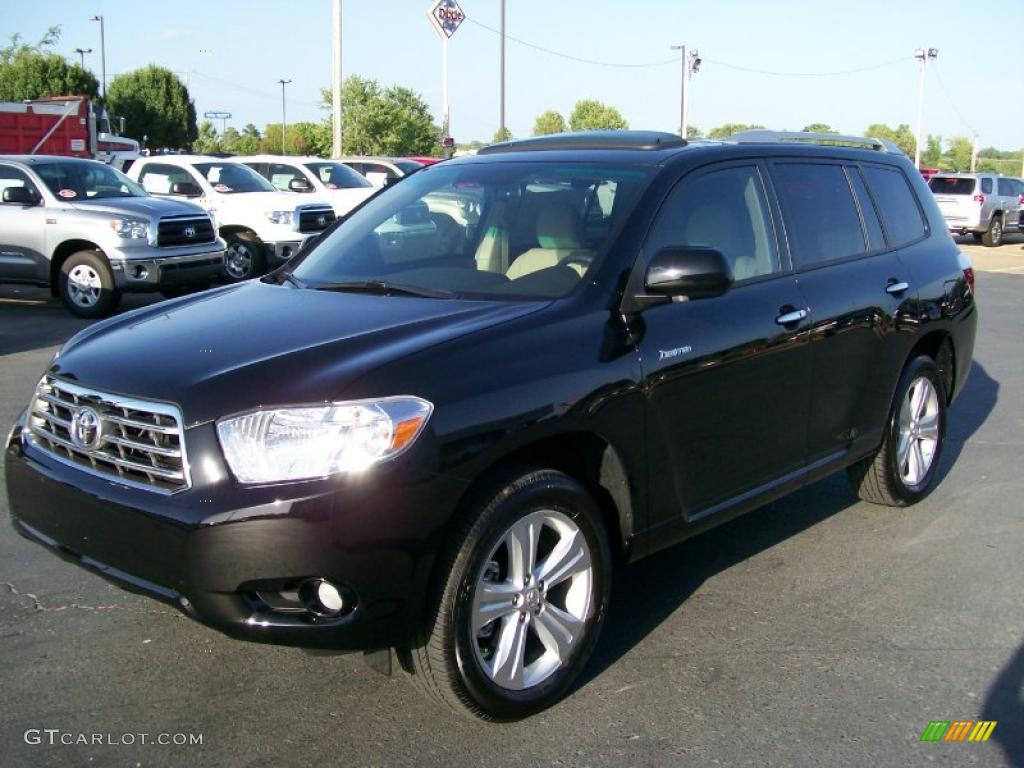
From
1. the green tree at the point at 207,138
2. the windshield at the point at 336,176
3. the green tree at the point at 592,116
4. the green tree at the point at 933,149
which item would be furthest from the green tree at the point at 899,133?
the windshield at the point at 336,176

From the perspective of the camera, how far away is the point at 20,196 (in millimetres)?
12633

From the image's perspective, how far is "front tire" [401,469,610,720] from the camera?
124 inches

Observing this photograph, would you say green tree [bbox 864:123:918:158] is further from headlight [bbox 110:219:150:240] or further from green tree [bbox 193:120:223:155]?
headlight [bbox 110:219:150:240]

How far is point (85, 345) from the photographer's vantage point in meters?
3.73

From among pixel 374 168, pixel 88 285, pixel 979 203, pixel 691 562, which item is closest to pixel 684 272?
pixel 691 562

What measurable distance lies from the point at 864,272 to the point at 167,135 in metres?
73.3

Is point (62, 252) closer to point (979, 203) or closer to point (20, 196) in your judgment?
point (20, 196)

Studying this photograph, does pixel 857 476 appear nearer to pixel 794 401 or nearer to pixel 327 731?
pixel 794 401

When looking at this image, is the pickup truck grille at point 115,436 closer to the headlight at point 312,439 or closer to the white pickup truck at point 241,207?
the headlight at point 312,439

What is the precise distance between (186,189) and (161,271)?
14.3ft

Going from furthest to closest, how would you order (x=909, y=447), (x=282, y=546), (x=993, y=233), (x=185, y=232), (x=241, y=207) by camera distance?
(x=993, y=233), (x=241, y=207), (x=185, y=232), (x=909, y=447), (x=282, y=546)

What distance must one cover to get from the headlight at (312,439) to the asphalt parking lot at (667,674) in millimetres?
889

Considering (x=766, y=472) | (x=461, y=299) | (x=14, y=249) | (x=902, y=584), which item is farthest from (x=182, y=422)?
(x=14, y=249)

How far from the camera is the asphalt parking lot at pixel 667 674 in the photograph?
3246mm
